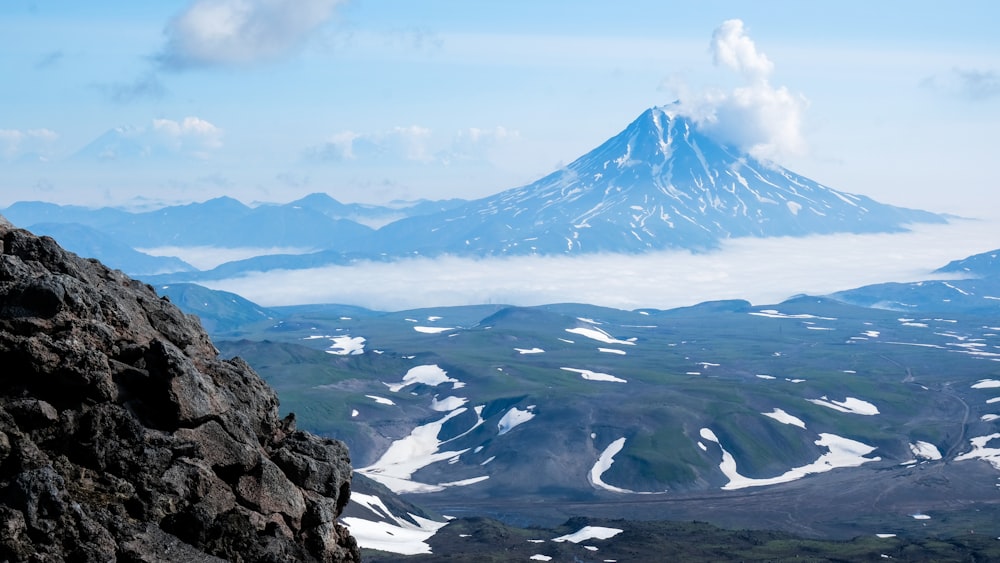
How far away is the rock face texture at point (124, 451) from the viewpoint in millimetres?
24297

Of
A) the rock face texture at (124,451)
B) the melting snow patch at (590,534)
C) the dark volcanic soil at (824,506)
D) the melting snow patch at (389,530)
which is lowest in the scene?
the dark volcanic soil at (824,506)

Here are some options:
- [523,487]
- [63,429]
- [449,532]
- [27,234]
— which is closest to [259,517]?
[63,429]

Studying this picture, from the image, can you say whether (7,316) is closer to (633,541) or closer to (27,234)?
(27,234)

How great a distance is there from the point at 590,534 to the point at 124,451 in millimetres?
108195

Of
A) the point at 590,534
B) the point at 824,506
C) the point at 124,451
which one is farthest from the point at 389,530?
the point at 124,451

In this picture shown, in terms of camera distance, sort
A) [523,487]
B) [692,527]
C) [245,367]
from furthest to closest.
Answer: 1. [523,487]
2. [692,527]
3. [245,367]

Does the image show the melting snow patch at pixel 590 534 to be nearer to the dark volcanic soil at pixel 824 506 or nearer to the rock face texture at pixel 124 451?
the dark volcanic soil at pixel 824 506

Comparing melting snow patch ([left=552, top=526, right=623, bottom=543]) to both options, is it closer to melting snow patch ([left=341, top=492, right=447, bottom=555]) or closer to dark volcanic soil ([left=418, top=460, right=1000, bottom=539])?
melting snow patch ([left=341, top=492, right=447, bottom=555])

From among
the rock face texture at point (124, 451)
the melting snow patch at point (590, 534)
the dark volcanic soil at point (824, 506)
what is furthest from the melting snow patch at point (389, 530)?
the rock face texture at point (124, 451)

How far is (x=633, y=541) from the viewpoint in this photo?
12406 cm

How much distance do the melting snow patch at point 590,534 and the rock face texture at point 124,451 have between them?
320 feet

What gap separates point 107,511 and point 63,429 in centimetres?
256

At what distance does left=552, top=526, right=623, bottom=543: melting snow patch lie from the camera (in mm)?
127950

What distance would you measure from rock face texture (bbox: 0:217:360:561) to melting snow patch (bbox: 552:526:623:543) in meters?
97.4
